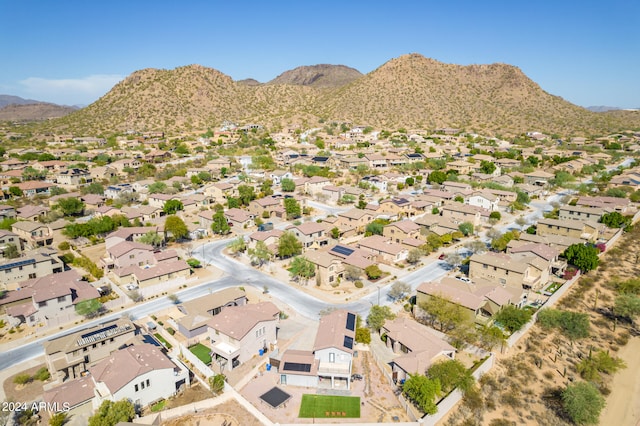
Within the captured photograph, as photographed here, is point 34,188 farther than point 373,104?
No

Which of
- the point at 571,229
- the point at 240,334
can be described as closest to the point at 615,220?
the point at 571,229

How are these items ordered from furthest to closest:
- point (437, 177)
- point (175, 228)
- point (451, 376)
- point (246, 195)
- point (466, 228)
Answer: point (437, 177) → point (246, 195) → point (466, 228) → point (175, 228) → point (451, 376)

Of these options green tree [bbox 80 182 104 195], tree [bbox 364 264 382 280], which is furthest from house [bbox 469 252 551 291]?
green tree [bbox 80 182 104 195]

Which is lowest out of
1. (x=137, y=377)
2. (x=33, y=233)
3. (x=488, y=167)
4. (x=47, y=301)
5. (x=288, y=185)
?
(x=47, y=301)

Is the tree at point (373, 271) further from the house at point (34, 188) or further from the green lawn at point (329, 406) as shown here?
the house at point (34, 188)

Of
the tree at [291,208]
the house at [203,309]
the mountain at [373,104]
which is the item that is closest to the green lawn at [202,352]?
the house at [203,309]

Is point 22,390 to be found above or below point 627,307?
below

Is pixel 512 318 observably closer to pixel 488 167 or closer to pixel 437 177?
pixel 437 177
